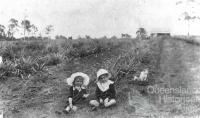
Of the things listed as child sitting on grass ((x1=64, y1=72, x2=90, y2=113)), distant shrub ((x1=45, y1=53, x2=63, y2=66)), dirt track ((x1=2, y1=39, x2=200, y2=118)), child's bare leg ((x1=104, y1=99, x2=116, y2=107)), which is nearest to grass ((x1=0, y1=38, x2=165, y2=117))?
distant shrub ((x1=45, y1=53, x2=63, y2=66))

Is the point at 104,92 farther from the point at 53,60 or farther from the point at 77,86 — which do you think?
the point at 53,60

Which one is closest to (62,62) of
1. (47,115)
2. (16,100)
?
(16,100)

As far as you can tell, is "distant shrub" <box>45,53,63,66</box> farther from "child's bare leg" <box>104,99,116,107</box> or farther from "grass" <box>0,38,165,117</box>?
"child's bare leg" <box>104,99,116,107</box>

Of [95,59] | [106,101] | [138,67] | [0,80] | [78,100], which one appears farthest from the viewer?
[95,59]

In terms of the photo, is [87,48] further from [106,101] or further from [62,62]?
[106,101]

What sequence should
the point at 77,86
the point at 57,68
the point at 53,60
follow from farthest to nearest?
the point at 53,60, the point at 57,68, the point at 77,86

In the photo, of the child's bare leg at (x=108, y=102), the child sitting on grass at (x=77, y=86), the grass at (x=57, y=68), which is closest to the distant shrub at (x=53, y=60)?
the grass at (x=57, y=68)

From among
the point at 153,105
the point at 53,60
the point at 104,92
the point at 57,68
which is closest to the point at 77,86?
the point at 104,92

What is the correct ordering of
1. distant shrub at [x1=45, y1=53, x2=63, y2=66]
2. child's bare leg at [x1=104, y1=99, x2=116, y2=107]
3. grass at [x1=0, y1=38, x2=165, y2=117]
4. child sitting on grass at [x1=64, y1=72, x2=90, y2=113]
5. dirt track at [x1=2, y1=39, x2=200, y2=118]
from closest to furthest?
dirt track at [x1=2, y1=39, x2=200, y2=118]
child's bare leg at [x1=104, y1=99, x2=116, y2=107]
child sitting on grass at [x1=64, y1=72, x2=90, y2=113]
grass at [x1=0, y1=38, x2=165, y2=117]
distant shrub at [x1=45, y1=53, x2=63, y2=66]

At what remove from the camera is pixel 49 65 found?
8.16 metres

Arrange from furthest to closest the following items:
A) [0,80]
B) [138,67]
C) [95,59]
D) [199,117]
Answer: [95,59]
[138,67]
[0,80]
[199,117]

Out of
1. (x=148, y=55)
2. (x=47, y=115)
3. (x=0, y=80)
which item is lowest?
(x=47, y=115)

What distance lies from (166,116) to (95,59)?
14.0 ft

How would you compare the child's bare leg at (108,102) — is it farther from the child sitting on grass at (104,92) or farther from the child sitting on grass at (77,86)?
the child sitting on grass at (77,86)
